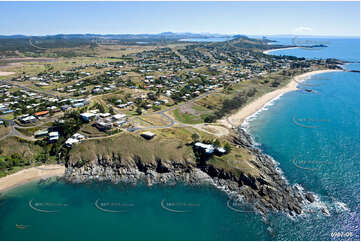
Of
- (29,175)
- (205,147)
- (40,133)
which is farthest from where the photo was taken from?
(40,133)

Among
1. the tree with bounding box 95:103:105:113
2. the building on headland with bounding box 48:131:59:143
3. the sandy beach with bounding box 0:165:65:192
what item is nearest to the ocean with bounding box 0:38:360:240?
the sandy beach with bounding box 0:165:65:192

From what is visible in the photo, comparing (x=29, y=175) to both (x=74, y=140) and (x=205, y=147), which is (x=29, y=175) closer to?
(x=74, y=140)

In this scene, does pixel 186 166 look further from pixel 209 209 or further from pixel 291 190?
pixel 291 190

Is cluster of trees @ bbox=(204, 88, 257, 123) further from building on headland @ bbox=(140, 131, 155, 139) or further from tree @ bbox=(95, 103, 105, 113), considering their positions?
tree @ bbox=(95, 103, 105, 113)

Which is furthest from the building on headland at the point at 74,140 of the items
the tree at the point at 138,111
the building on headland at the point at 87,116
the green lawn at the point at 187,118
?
the green lawn at the point at 187,118

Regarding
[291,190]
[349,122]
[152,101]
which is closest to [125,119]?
[152,101]

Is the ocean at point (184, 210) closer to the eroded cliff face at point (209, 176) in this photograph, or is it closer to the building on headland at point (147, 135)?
the eroded cliff face at point (209, 176)

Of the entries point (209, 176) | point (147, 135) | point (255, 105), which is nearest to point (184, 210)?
point (209, 176)
